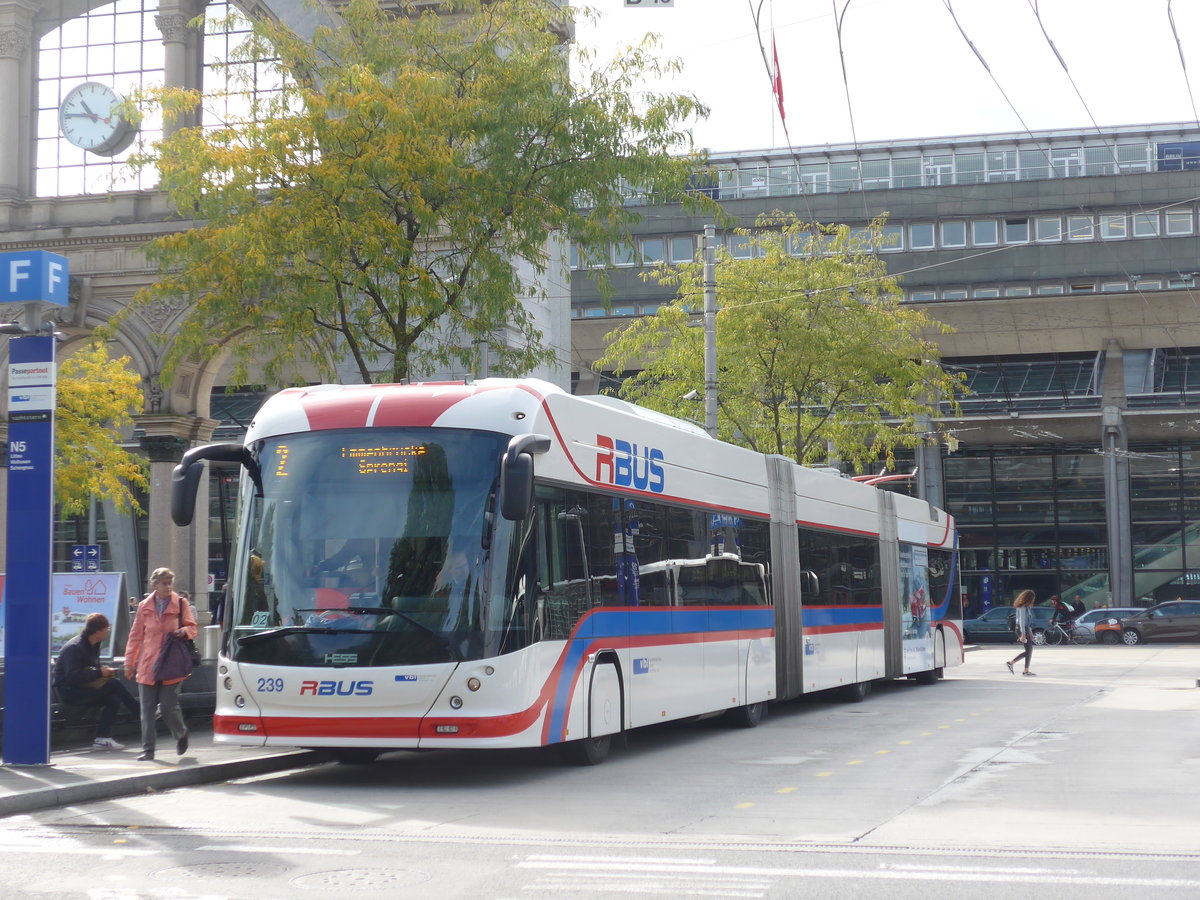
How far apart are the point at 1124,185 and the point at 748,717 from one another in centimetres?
4235

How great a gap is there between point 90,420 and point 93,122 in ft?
22.5

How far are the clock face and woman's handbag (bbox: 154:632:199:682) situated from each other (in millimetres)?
17095

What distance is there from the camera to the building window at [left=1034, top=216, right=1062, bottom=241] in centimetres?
5606

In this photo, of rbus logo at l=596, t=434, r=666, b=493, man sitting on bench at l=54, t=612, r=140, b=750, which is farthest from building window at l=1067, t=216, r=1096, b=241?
man sitting on bench at l=54, t=612, r=140, b=750

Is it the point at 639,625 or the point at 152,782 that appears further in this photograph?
the point at 639,625

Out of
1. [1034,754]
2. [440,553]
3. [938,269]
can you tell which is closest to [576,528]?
[440,553]

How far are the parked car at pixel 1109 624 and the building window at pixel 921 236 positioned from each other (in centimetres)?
1520

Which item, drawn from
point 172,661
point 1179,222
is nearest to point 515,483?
point 172,661

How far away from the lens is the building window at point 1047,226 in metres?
56.1

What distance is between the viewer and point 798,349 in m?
31.8

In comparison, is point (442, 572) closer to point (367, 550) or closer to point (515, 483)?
point (367, 550)

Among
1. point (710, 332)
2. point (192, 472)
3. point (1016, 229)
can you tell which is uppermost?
point (1016, 229)

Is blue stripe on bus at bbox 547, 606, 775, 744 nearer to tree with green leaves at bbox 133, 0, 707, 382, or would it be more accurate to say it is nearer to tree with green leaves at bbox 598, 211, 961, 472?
tree with green leaves at bbox 133, 0, 707, 382

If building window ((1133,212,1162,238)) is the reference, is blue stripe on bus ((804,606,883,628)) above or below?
below
